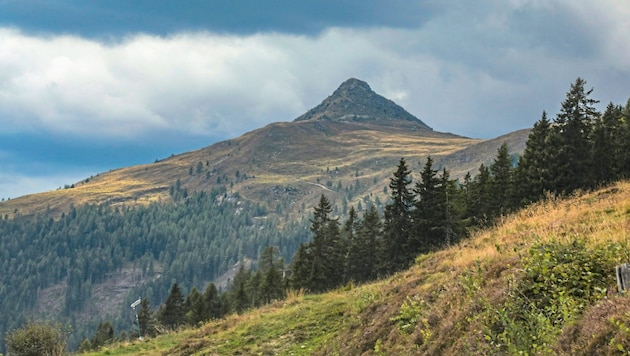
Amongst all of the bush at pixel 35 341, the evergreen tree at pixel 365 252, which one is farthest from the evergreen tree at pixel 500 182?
the bush at pixel 35 341

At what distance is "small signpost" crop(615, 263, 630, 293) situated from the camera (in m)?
7.89

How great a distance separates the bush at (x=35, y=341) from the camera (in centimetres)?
2490

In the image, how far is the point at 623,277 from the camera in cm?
799

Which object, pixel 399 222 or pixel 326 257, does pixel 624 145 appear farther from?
pixel 326 257

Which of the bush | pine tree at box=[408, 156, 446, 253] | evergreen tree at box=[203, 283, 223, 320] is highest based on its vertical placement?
pine tree at box=[408, 156, 446, 253]

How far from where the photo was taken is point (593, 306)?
7.88m

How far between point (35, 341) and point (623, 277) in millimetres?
26638

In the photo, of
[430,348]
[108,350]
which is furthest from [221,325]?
[430,348]

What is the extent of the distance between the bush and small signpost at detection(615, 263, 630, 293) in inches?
1026

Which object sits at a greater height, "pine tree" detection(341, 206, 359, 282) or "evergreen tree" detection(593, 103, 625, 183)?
"evergreen tree" detection(593, 103, 625, 183)

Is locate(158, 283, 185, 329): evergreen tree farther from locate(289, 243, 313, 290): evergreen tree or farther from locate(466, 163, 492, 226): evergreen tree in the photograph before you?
locate(466, 163, 492, 226): evergreen tree

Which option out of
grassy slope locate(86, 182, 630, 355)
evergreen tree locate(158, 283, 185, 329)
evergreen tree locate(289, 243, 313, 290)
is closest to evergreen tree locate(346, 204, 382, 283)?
evergreen tree locate(289, 243, 313, 290)

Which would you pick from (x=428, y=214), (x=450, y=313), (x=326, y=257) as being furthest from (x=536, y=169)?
(x=450, y=313)

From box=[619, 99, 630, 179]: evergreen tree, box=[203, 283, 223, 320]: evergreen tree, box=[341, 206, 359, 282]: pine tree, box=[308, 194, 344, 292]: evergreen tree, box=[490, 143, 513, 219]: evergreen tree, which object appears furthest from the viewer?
box=[203, 283, 223, 320]: evergreen tree
